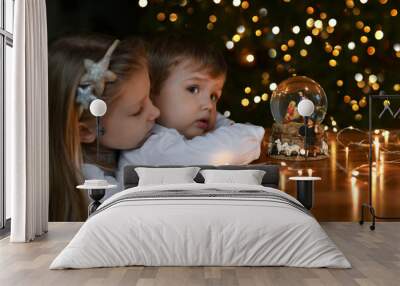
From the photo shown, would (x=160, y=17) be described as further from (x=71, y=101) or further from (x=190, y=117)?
(x=71, y=101)

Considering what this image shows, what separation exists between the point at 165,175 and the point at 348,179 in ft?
7.35

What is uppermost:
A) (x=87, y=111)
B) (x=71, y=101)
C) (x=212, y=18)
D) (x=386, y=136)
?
(x=212, y=18)

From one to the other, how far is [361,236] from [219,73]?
101 inches

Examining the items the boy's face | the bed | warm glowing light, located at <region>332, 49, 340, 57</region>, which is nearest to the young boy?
the boy's face

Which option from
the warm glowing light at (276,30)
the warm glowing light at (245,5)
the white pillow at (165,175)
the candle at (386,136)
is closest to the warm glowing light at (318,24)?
the warm glowing light at (276,30)

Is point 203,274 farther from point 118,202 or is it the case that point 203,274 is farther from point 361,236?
point 361,236

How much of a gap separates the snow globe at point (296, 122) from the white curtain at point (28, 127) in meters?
2.70

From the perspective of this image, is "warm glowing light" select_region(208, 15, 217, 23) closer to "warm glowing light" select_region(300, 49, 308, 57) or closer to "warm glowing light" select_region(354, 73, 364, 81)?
"warm glowing light" select_region(300, 49, 308, 57)

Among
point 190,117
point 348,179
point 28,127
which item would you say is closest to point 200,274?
point 28,127

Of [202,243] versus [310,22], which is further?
[310,22]

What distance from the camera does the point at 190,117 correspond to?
764 cm

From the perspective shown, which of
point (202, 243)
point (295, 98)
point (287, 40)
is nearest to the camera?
point (202, 243)

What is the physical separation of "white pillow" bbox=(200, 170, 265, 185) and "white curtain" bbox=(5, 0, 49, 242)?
1.77m

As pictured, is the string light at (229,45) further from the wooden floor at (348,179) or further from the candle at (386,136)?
the candle at (386,136)
